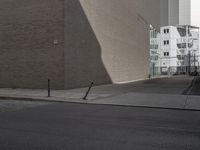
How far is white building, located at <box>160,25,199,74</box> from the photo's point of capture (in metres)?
107

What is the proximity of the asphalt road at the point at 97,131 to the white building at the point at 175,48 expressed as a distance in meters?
93.4

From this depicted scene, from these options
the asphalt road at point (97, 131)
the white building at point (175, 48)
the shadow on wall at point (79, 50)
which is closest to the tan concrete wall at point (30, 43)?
the shadow on wall at point (79, 50)

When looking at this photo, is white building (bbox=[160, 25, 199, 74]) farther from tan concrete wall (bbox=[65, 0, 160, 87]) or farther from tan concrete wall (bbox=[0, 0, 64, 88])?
tan concrete wall (bbox=[0, 0, 64, 88])

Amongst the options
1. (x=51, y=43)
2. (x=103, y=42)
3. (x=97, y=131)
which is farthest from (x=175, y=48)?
(x=97, y=131)

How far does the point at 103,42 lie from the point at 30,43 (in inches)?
377

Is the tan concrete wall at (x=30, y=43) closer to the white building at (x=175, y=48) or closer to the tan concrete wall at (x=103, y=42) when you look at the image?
the tan concrete wall at (x=103, y=42)

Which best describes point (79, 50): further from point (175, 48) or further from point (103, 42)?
point (175, 48)

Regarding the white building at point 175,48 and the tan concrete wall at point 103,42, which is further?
the white building at point 175,48

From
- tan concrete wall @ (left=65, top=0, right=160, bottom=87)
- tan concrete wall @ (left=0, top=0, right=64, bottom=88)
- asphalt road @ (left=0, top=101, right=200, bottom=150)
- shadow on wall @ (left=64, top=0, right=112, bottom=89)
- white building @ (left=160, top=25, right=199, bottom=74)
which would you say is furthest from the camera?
white building @ (left=160, top=25, right=199, bottom=74)

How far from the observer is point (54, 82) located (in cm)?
2356

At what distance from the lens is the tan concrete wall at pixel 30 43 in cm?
2352

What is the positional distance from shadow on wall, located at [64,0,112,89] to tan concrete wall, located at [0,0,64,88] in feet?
2.39

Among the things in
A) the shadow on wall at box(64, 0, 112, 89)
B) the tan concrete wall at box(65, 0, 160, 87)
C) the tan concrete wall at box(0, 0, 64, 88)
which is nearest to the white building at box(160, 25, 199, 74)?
the tan concrete wall at box(65, 0, 160, 87)

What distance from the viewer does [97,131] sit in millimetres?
8875
